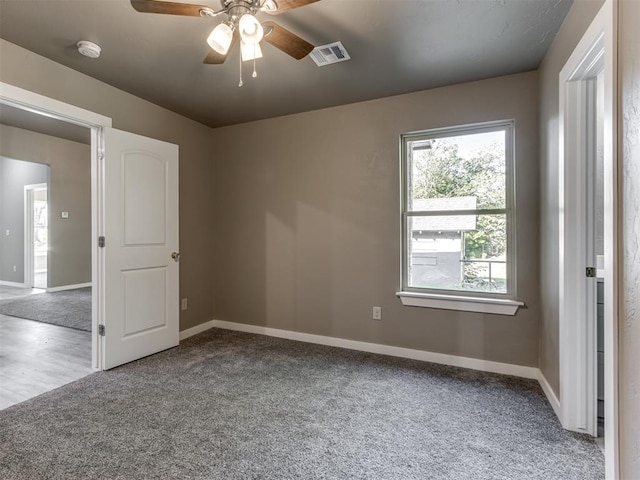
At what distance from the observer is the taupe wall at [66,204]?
563 centimetres

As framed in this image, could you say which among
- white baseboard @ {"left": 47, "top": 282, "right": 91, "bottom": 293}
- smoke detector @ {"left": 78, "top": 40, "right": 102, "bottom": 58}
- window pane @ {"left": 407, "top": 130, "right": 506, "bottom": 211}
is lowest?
white baseboard @ {"left": 47, "top": 282, "right": 91, "bottom": 293}

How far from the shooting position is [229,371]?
273cm

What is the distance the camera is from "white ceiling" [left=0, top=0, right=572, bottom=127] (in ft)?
6.17

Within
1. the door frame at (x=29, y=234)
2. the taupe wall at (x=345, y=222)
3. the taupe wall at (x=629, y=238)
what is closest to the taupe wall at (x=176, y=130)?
the taupe wall at (x=345, y=222)

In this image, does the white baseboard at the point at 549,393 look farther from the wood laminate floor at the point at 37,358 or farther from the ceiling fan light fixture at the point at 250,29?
the wood laminate floor at the point at 37,358

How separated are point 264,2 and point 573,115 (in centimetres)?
181

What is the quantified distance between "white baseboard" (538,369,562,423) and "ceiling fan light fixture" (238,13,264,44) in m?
2.75

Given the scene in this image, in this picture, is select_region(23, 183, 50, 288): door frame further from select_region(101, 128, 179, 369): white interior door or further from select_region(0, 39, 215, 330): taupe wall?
select_region(101, 128, 179, 369): white interior door

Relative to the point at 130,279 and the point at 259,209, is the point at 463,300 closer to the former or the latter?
the point at 259,209

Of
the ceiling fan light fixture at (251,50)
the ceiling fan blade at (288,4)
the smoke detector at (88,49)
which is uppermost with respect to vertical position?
the smoke detector at (88,49)

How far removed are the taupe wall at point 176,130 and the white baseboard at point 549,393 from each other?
11.1 ft

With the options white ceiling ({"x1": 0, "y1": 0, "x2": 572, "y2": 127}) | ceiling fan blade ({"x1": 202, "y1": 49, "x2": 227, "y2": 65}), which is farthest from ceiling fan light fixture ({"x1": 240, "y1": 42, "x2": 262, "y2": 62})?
white ceiling ({"x1": 0, "y1": 0, "x2": 572, "y2": 127})

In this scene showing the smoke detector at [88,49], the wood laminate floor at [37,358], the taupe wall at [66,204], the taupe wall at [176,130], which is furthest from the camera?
the taupe wall at [66,204]

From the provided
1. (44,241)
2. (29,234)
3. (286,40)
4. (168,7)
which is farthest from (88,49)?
(44,241)
